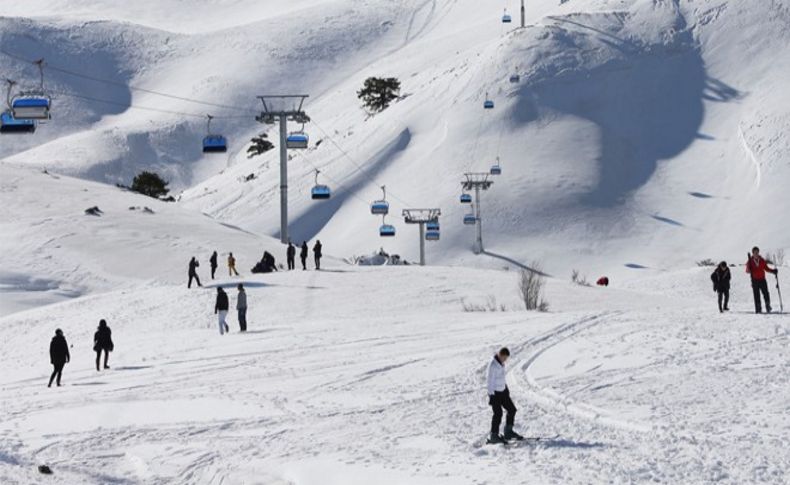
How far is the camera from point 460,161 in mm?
97438

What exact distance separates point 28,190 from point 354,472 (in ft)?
204


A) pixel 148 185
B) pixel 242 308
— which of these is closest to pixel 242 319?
pixel 242 308

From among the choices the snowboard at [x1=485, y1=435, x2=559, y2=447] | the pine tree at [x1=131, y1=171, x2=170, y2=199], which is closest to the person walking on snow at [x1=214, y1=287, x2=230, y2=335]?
the snowboard at [x1=485, y1=435, x2=559, y2=447]

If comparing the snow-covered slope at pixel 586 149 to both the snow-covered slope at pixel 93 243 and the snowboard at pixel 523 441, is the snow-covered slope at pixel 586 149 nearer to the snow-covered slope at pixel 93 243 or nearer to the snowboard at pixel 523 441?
the snow-covered slope at pixel 93 243

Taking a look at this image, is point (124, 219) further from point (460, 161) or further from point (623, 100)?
point (623, 100)

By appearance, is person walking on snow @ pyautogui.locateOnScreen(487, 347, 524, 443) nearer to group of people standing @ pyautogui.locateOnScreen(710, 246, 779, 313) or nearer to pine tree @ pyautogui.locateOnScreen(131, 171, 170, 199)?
group of people standing @ pyautogui.locateOnScreen(710, 246, 779, 313)

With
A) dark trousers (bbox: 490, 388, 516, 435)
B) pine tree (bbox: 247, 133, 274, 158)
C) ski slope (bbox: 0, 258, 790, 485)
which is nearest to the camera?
ski slope (bbox: 0, 258, 790, 485)

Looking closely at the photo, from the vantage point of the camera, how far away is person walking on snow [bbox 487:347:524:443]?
17.9m

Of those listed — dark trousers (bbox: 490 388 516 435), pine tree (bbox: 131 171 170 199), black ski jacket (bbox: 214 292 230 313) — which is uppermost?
pine tree (bbox: 131 171 170 199)

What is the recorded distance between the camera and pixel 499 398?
18.1 metres

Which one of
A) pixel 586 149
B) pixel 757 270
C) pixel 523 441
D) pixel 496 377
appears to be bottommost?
pixel 523 441

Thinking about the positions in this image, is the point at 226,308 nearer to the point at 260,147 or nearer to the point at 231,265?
the point at 231,265

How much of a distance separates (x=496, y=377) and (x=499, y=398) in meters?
0.33

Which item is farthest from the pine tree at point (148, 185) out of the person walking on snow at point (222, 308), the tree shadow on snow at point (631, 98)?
the person walking on snow at point (222, 308)
